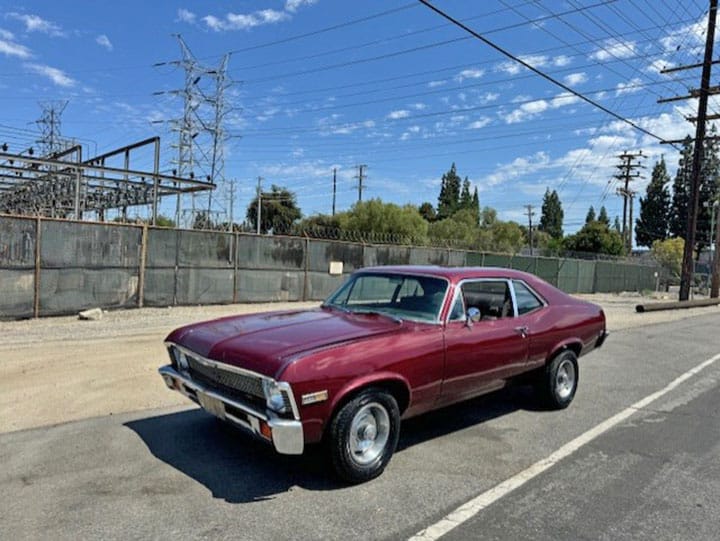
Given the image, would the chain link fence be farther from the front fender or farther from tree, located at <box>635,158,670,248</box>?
tree, located at <box>635,158,670,248</box>

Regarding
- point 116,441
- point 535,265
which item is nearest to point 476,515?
point 116,441

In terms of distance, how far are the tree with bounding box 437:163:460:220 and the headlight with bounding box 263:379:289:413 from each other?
95.8m

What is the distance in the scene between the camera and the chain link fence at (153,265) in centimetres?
1141

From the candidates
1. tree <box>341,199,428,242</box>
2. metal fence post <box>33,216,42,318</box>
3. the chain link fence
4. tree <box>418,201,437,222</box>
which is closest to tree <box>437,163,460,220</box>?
tree <box>418,201,437,222</box>

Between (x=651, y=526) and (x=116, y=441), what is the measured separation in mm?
4179

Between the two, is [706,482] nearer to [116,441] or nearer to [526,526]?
[526,526]

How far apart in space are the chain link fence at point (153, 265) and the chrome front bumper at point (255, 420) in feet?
29.9

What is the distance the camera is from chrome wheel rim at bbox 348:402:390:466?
12.9 ft

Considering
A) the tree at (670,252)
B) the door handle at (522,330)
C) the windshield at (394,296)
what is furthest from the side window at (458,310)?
the tree at (670,252)

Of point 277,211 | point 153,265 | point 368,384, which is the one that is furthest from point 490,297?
point 277,211

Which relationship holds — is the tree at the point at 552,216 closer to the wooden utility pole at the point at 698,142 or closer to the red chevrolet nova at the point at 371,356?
the wooden utility pole at the point at 698,142

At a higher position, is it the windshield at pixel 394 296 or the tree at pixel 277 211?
the tree at pixel 277 211

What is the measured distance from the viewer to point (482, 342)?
491cm

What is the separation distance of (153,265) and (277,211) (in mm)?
70626
